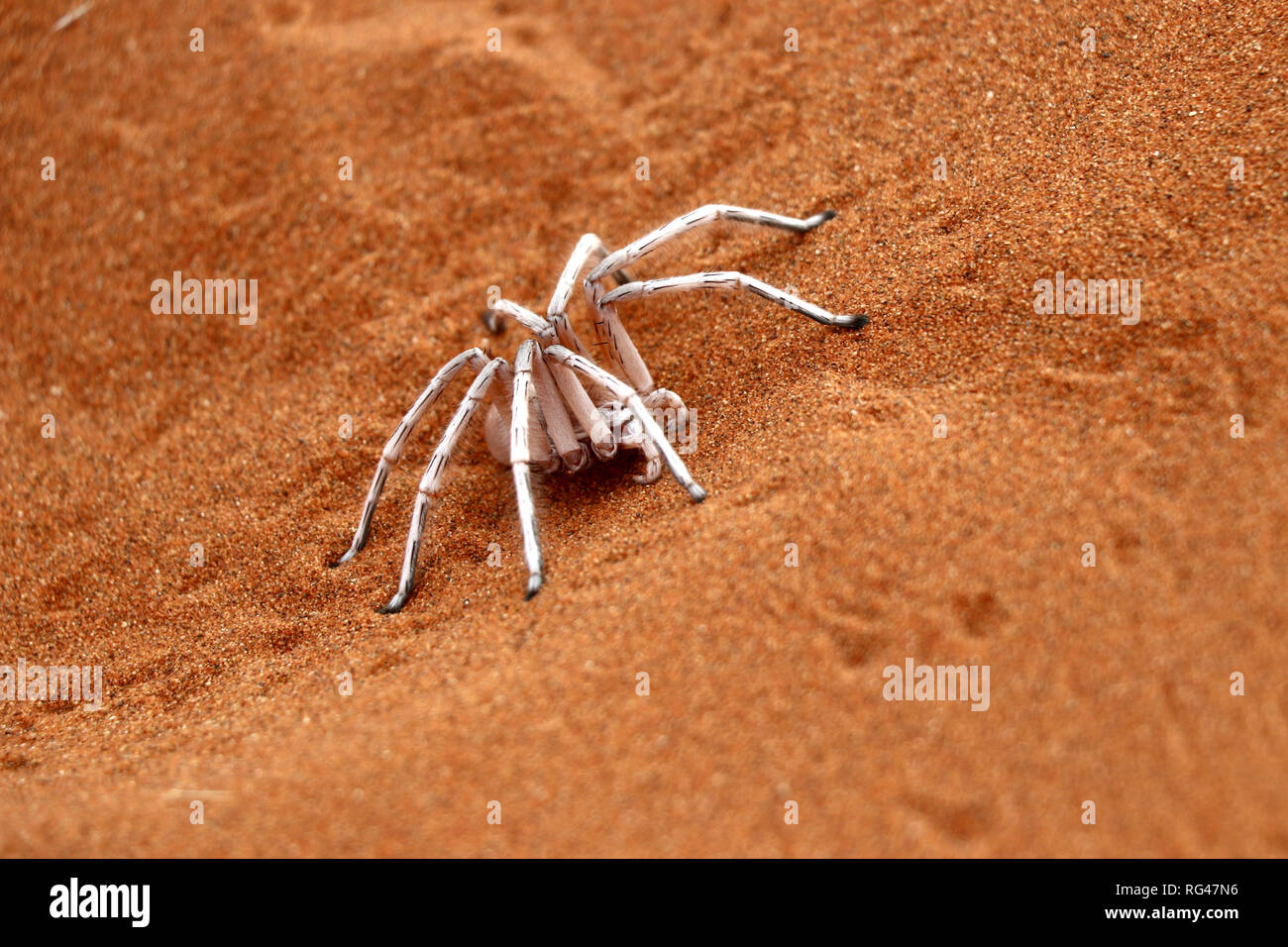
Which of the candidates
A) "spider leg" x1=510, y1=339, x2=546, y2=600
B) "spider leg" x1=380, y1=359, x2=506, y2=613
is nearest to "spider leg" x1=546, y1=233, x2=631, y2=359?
"spider leg" x1=510, y1=339, x2=546, y2=600

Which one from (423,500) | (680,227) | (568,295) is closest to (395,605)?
(423,500)

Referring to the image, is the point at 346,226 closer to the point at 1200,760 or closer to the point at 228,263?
the point at 228,263

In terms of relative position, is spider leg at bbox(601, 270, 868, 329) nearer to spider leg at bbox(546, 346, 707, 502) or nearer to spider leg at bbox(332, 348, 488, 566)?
spider leg at bbox(546, 346, 707, 502)

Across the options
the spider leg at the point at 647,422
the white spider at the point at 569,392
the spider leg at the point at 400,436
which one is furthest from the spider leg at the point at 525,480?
the spider leg at the point at 400,436

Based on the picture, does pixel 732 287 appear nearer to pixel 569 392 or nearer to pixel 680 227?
pixel 680 227

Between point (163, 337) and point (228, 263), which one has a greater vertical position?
point (228, 263)

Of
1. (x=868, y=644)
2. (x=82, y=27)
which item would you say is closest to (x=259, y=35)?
(x=82, y=27)
